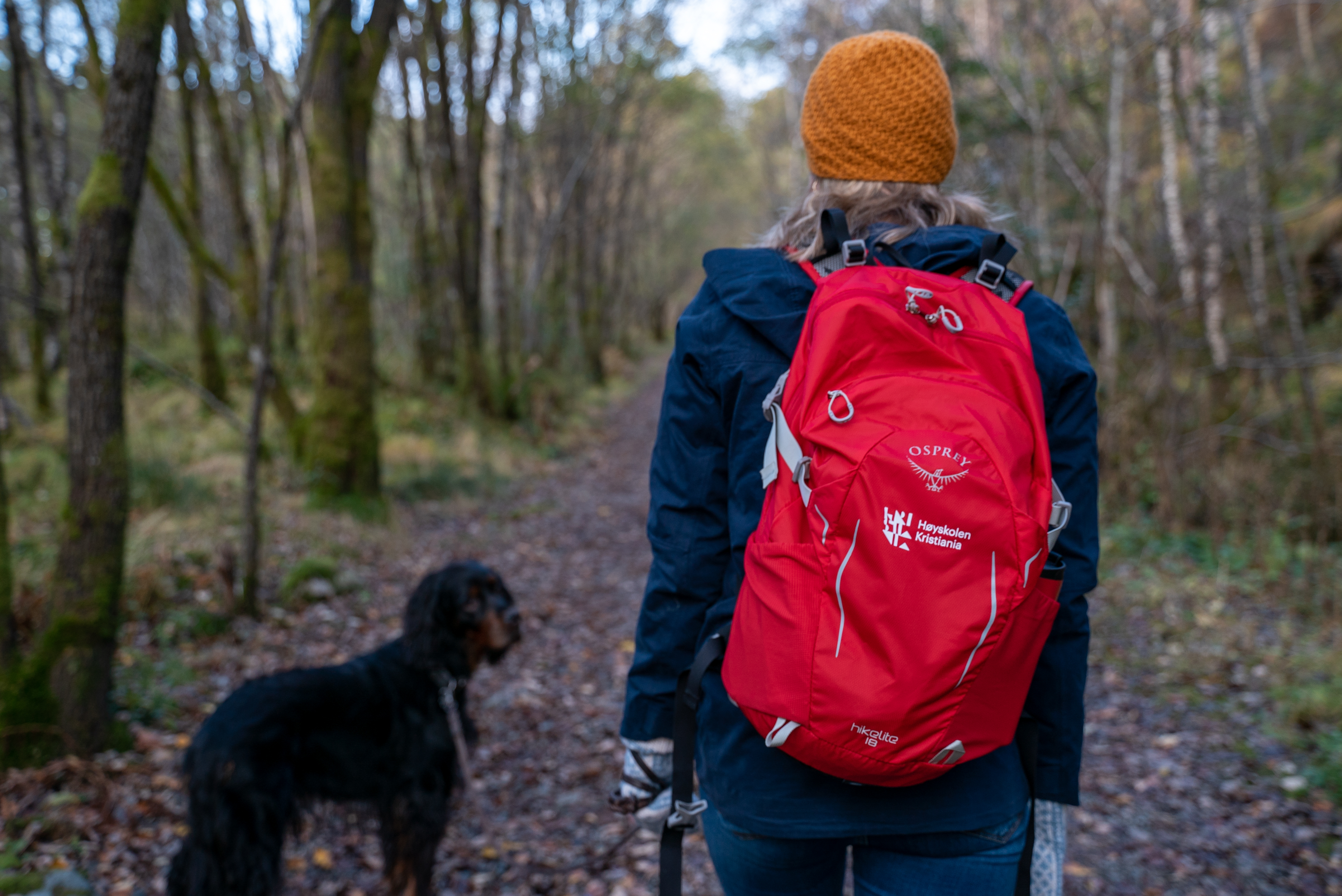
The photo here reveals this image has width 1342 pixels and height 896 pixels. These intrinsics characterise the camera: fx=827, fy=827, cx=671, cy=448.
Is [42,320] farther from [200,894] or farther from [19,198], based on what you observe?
[200,894]

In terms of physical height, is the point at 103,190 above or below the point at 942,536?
above

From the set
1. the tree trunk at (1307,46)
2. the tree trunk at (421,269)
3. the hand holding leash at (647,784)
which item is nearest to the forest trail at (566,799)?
the hand holding leash at (647,784)

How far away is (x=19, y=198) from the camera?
8430mm

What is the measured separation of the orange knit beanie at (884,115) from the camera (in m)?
1.60

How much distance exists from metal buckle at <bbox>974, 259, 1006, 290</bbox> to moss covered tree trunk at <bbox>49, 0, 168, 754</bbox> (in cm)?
370

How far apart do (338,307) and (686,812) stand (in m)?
7.36

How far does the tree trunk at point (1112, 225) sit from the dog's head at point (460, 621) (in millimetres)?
6927

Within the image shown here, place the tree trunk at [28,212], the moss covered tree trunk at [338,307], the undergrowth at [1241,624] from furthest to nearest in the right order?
the moss covered tree trunk at [338,307] < the tree trunk at [28,212] < the undergrowth at [1241,624]

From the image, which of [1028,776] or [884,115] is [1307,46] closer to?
[884,115]

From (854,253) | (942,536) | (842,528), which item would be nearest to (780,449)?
(842,528)

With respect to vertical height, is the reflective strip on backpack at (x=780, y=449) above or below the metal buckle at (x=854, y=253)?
below

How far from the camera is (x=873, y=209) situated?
161cm

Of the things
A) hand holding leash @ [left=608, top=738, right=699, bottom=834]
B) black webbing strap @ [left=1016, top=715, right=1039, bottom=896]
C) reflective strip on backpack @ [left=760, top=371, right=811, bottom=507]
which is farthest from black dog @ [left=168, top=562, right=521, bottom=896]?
black webbing strap @ [left=1016, top=715, right=1039, bottom=896]

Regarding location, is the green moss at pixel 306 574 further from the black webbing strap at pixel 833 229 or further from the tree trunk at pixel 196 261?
the tree trunk at pixel 196 261
